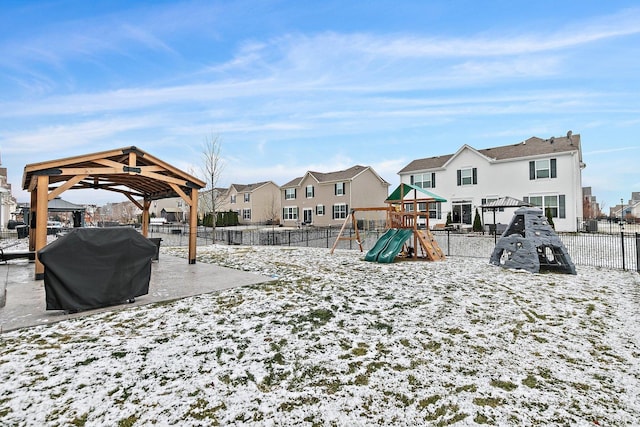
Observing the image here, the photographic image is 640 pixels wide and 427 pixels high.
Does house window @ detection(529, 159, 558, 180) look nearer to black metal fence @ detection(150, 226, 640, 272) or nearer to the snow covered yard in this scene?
black metal fence @ detection(150, 226, 640, 272)

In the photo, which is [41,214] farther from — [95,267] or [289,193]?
[289,193]

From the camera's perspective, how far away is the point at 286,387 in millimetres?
2893

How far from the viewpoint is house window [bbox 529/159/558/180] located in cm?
2175

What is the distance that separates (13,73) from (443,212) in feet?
93.0

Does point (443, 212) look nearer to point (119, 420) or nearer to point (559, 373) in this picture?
point (559, 373)

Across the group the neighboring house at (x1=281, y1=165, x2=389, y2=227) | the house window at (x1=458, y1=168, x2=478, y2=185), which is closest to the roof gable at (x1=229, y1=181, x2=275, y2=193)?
the neighboring house at (x1=281, y1=165, x2=389, y2=227)

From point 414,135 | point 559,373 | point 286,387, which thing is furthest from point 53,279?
point 414,135

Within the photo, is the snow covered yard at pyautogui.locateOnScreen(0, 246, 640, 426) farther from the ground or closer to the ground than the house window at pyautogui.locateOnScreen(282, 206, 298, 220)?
closer to the ground

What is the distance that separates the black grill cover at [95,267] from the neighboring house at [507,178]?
24371 millimetres

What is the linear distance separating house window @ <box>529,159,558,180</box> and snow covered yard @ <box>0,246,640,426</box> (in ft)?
65.0

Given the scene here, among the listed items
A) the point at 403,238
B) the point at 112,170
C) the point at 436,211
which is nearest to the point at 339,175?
the point at 436,211

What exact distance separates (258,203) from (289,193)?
6.82m

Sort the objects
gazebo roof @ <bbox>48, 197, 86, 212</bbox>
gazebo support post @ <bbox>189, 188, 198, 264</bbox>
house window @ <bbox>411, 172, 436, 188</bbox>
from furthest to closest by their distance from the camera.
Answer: house window @ <bbox>411, 172, 436, 188</bbox> < gazebo roof @ <bbox>48, 197, 86, 212</bbox> < gazebo support post @ <bbox>189, 188, 198, 264</bbox>

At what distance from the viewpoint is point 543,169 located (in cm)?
2223
